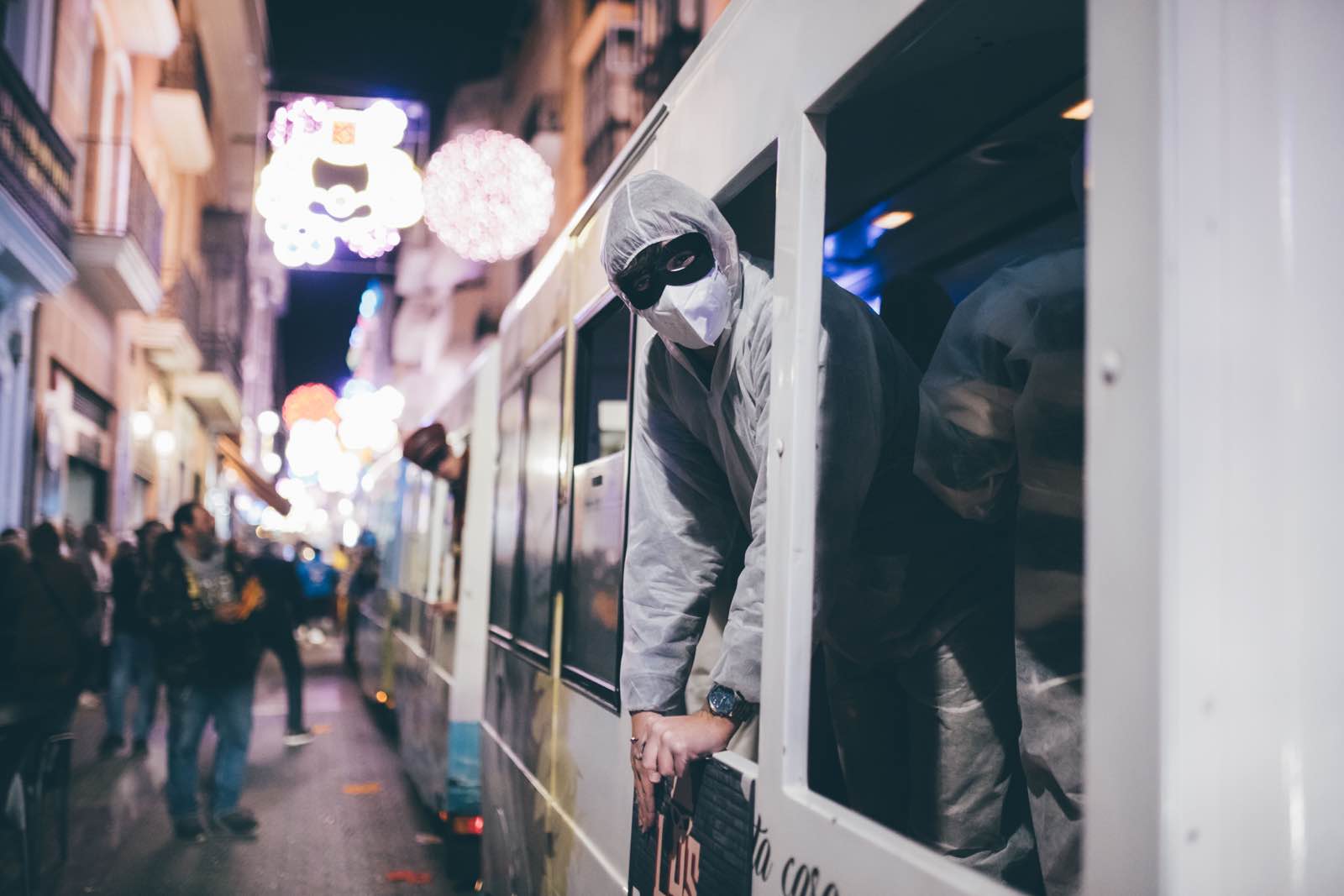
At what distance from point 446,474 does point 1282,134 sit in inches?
230

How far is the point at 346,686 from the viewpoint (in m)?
15.9

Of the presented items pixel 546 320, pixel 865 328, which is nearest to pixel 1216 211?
pixel 865 328

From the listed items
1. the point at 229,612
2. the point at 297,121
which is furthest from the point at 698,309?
the point at 297,121

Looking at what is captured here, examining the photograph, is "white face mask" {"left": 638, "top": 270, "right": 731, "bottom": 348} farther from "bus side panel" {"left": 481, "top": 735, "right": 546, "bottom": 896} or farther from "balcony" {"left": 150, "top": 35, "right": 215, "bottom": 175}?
"balcony" {"left": 150, "top": 35, "right": 215, "bottom": 175}

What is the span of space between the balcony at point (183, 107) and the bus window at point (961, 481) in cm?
1925

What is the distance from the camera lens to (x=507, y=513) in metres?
4.71

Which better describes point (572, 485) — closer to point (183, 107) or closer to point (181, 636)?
point (181, 636)

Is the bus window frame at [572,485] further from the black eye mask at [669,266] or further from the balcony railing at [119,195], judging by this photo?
the balcony railing at [119,195]

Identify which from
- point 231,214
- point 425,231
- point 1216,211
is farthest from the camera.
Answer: point 425,231

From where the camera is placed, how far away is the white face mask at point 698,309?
2225mm

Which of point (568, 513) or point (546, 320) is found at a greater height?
point (546, 320)

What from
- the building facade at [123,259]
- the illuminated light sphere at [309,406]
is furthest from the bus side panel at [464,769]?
the illuminated light sphere at [309,406]

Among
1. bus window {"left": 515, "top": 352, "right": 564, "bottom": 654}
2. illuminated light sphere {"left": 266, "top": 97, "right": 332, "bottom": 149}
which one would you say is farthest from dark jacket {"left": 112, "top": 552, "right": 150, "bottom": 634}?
bus window {"left": 515, "top": 352, "right": 564, "bottom": 654}

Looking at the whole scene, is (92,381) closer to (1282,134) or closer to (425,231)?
(1282,134)
